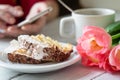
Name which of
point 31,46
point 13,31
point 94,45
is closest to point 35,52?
point 31,46

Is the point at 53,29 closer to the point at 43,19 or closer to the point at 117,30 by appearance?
the point at 43,19

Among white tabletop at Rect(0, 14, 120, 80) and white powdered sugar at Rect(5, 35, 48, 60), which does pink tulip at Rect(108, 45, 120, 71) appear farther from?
white powdered sugar at Rect(5, 35, 48, 60)

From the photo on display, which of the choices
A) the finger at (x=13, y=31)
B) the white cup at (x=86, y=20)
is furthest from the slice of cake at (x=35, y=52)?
the finger at (x=13, y=31)

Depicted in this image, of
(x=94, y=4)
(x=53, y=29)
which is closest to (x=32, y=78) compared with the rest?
(x=53, y=29)

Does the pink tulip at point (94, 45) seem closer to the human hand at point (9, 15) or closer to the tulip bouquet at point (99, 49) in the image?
the tulip bouquet at point (99, 49)

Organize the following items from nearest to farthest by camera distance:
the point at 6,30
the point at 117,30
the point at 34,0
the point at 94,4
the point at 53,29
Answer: the point at 117,30
the point at 6,30
the point at 53,29
the point at 34,0
the point at 94,4

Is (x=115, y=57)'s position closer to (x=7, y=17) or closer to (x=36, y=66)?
(x=36, y=66)

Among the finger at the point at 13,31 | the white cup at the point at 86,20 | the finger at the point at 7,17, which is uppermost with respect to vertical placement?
the finger at the point at 7,17
